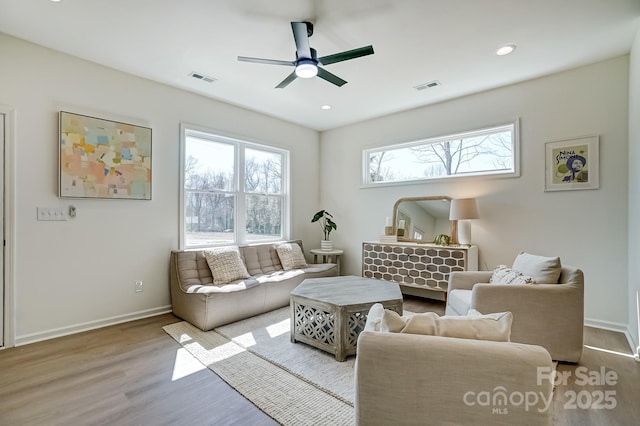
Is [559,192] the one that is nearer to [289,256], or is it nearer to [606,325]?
[606,325]

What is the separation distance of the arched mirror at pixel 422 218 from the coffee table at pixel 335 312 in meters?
1.59

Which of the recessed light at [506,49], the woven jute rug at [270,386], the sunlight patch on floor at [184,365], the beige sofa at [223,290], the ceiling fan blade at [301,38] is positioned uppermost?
the recessed light at [506,49]

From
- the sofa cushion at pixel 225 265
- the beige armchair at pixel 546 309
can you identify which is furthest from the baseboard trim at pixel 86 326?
the beige armchair at pixel 546 309

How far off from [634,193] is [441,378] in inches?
119

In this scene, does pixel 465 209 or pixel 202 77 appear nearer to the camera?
pixel 202 77

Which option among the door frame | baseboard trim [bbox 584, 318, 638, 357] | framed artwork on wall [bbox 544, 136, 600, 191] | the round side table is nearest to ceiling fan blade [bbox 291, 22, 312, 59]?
the door frame

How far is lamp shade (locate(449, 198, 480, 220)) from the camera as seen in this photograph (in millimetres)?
3684

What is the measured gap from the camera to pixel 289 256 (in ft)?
14.7

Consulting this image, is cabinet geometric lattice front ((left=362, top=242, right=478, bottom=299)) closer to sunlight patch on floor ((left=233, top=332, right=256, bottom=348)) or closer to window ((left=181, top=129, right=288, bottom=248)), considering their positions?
window ((left=181, top=129, right=288, bottom=248))

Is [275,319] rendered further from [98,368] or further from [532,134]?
[532,134]

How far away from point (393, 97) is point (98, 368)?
4.30 meters

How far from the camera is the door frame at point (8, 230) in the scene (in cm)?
264

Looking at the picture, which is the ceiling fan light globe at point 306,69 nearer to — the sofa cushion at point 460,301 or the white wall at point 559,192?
the white wall at point 559,192

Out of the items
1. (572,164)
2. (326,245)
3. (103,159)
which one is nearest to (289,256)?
(326,245)
